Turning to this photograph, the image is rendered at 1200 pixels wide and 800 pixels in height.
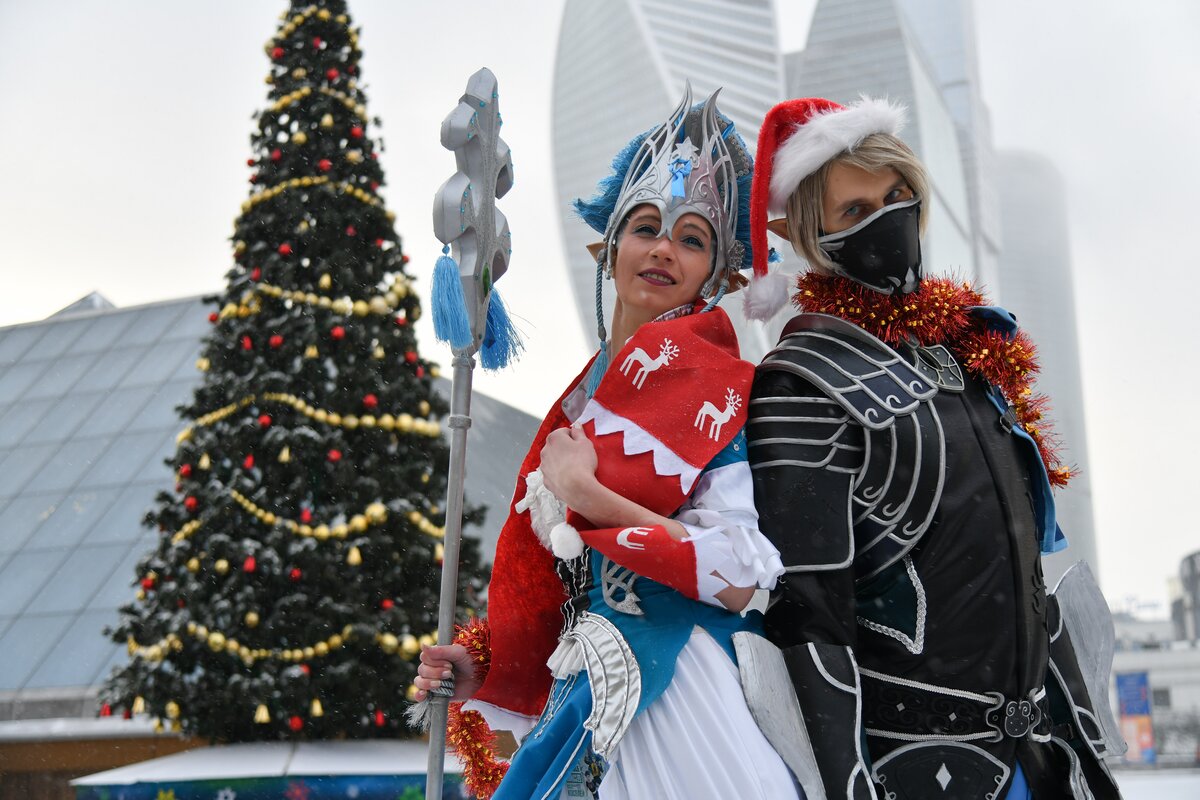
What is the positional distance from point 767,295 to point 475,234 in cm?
70

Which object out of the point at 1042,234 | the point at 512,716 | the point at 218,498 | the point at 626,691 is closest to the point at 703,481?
the point at 626,691

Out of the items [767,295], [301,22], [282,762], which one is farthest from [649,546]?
[301,22]

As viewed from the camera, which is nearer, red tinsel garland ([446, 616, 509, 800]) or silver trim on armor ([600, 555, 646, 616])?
silver trim on armor ([600, 555, 646, 616])

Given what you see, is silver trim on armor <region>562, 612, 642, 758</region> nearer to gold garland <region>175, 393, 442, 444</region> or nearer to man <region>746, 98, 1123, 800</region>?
man <region>746, 98, 1123, 800</region>

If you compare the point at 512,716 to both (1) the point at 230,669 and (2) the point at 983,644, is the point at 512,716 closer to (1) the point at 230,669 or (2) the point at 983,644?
(2) the point at 983,644

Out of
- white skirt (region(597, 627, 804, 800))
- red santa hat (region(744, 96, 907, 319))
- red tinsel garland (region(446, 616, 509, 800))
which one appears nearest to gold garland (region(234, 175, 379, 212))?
red tinsel garland (region(446, 616, 509, 800))

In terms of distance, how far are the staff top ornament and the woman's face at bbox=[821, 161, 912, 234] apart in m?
0.79

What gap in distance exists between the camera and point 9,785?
9703mm

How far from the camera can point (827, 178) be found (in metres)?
→ 2.18

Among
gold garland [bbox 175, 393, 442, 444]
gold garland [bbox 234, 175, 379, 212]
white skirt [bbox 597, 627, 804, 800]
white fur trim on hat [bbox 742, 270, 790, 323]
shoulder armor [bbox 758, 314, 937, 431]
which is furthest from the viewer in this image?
gold garland [bbox 234, 175, 379, 212]

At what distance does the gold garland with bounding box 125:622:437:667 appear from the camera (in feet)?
23.4

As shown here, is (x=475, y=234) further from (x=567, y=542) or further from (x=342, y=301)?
(x=342, y=301)

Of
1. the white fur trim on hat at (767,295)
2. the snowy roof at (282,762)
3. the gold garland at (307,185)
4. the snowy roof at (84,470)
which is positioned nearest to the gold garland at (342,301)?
the gold garland at (307,185)

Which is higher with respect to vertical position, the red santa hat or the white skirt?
the red santa hat
